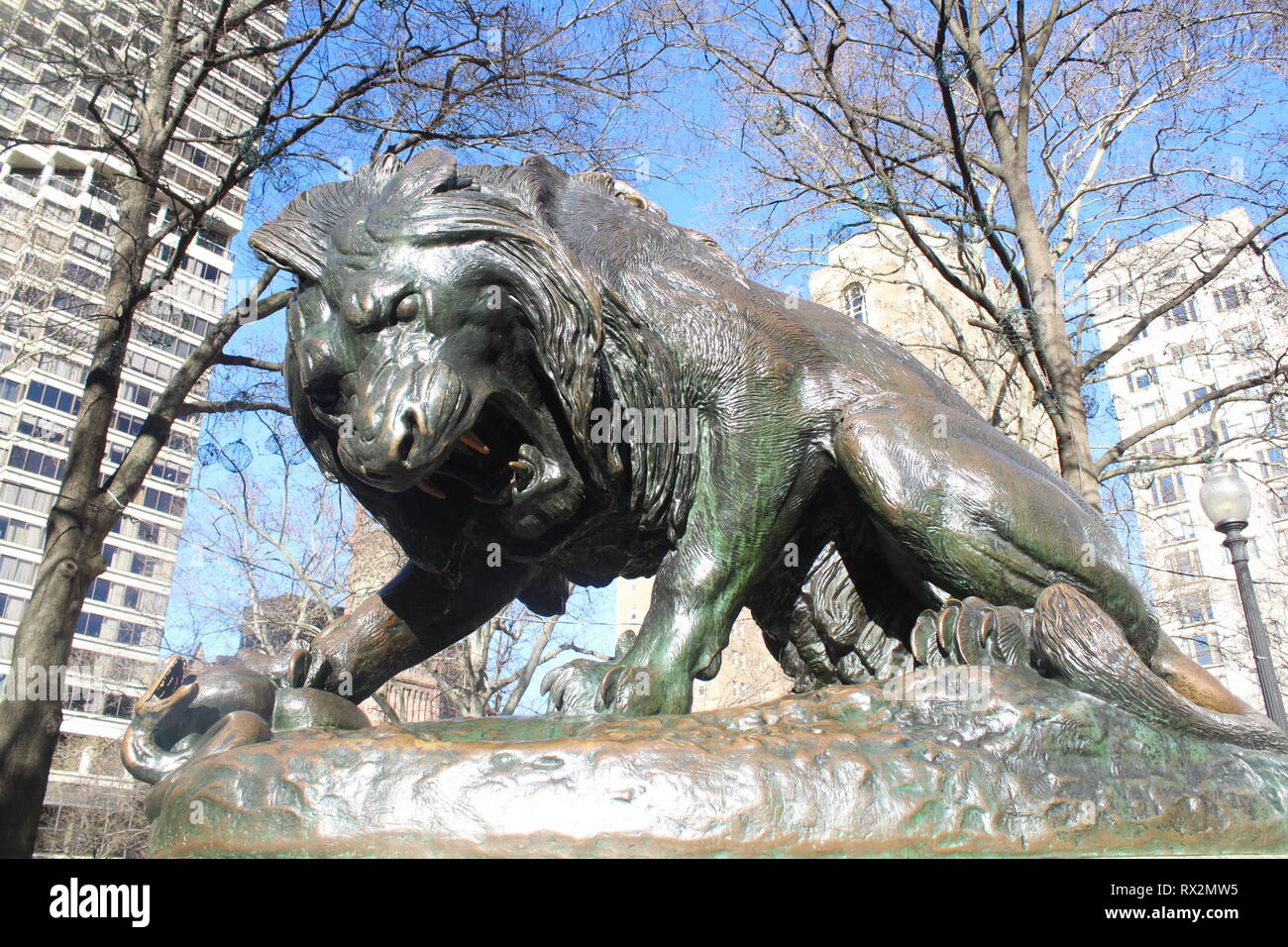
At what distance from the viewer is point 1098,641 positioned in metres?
1.99

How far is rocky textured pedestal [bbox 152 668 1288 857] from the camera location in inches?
61.6

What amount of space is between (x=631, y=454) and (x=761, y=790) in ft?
3.59

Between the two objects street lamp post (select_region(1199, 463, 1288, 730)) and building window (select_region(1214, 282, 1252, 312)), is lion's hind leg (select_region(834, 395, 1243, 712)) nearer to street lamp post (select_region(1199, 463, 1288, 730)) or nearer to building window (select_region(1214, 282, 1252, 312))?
street lamp post (select_region(1199, 463, 1288, 730))

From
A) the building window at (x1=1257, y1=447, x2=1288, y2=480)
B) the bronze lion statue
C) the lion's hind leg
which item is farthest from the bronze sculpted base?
the building window at (x1=1257, y1=447, x2=1288, y2=480)

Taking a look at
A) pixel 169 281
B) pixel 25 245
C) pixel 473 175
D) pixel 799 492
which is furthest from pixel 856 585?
pixel 25 245

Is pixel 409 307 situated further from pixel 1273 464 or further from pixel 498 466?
pixel 1273 464

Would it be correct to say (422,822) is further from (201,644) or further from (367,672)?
(201,644)

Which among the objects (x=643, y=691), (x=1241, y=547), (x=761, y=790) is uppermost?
(x=1241, y=547)

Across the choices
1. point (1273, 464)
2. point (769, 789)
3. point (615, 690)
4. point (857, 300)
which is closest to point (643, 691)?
point (615, 690)

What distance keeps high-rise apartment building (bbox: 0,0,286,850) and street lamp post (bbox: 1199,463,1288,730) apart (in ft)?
30.1

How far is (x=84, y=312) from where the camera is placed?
10977 millimetres

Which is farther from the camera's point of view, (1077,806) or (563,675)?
(563,675)

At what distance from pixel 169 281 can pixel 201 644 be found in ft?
32.1

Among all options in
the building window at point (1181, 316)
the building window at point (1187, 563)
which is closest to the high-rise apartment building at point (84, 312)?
the building window at point (1181, 316)
